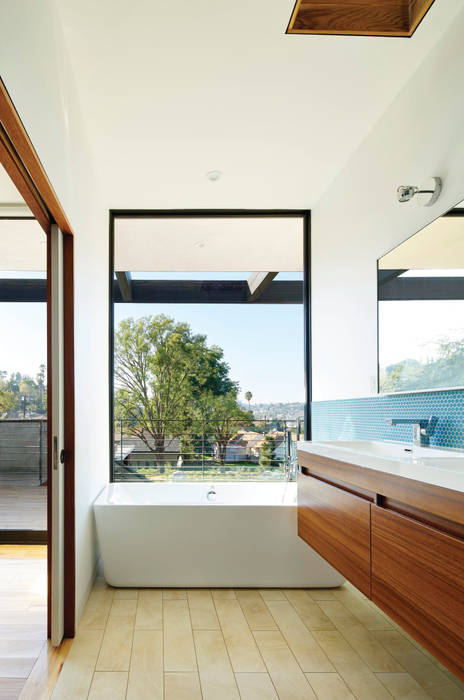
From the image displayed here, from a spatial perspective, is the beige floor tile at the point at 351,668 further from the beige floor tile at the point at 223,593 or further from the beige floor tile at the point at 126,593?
the beige floor tile at the point at 126,593

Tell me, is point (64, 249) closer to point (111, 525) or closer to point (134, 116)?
point (134, 116)

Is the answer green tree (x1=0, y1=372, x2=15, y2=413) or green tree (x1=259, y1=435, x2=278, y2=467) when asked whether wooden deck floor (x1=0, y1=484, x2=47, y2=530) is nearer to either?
green tree (x1=0, y1=372, x2=15, y2=413)

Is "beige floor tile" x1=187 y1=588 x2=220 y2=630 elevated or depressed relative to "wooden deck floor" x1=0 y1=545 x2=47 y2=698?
depressed

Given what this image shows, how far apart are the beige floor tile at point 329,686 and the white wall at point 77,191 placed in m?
1.24

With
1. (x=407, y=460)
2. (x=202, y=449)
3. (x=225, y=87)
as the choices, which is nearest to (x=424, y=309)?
(x=407, y=460)

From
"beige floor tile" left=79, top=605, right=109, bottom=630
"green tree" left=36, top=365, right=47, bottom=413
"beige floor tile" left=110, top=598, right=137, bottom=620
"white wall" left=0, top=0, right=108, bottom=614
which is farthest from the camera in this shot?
"green tree" left=36, top=365, right=47, bottom=413

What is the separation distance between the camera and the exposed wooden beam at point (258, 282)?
4906 mm

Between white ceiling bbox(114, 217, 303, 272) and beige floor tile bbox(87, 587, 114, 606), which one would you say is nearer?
beige floor tile bbox(87, 587, 114, 606)

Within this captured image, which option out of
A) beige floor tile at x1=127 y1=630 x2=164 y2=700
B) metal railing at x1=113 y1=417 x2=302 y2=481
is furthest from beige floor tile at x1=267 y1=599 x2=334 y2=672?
metal railing at x1=113 y1=417 x2=302 y2=481

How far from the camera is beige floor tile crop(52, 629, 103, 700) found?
214cm

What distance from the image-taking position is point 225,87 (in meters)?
2.77

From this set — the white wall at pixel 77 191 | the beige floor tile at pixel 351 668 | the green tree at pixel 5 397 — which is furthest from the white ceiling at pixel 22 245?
the beige floor tile at pixel 351 668

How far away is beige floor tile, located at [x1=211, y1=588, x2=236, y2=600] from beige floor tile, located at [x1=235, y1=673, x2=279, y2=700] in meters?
0.91

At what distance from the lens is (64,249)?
2.71 m
